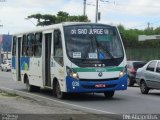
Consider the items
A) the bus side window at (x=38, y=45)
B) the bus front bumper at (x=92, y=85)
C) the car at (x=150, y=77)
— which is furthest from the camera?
the bus side window at (x=38, y=45)

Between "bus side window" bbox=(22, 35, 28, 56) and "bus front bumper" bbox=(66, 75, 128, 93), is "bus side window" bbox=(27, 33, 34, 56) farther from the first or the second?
"bus front bumper" bbox=(66, 75, 128, 93)

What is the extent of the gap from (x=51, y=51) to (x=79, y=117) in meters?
7.94

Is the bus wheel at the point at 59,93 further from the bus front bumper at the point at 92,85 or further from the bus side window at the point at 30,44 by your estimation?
the bus side window at the point at 30,44

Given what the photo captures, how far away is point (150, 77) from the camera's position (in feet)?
71.3

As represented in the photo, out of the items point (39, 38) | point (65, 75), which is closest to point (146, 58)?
point (39, 38)

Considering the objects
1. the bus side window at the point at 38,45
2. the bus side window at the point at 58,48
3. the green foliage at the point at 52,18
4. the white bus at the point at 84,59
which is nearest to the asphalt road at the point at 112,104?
the white bus at the point at 84,59

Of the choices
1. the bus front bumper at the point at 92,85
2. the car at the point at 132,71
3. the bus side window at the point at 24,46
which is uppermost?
the bus side window at the point at 24,46

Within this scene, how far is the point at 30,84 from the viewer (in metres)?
23.3

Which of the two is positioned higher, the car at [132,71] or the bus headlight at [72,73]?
the bus headlight at [72,73]

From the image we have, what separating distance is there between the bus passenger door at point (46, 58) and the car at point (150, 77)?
4.40 meters

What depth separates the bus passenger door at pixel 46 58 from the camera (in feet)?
67.2

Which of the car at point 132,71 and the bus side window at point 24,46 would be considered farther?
the car at point 132,71

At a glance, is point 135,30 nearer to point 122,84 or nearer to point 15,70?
point 15,70

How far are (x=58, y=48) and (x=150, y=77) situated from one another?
4672 mm
